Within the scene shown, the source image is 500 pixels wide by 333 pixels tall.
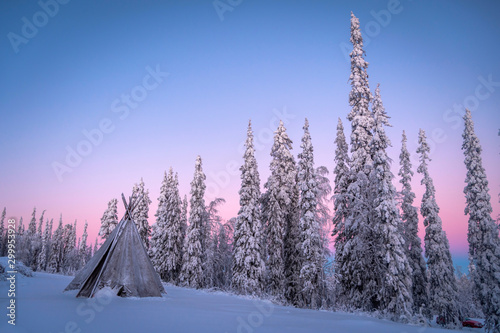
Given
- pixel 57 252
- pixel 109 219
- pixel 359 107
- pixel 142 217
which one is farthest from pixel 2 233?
pixel 359 107

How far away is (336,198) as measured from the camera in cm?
2255

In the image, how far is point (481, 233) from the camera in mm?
26469

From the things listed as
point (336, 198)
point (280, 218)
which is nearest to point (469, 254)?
point (336, 198)

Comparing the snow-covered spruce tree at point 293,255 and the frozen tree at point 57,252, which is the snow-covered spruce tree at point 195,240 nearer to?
the snow-covered spruce tree at point 293,255

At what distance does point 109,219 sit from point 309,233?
34.3 metres

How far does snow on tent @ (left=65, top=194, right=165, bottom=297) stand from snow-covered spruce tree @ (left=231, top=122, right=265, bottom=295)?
1371 cm

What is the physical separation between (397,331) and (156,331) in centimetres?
586

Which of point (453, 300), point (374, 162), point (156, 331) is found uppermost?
point (374, 162)

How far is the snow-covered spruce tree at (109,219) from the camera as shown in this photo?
4208 cm

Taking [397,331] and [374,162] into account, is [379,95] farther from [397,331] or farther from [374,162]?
[397,331]

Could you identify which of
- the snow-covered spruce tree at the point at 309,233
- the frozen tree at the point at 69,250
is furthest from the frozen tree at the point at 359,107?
the frozen tree at the point at 69,250

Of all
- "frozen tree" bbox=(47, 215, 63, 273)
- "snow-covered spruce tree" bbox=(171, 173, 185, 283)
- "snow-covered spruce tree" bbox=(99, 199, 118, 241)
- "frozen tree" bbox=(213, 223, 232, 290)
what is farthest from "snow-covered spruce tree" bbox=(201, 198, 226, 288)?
"frozen tree" bbox=(47, 215, 63, 273)

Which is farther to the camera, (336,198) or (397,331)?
(336,198)

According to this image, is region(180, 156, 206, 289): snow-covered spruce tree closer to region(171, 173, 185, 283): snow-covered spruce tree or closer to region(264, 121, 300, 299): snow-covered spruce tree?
region(171, 173, 185, 283): snow-covered spruce tree
